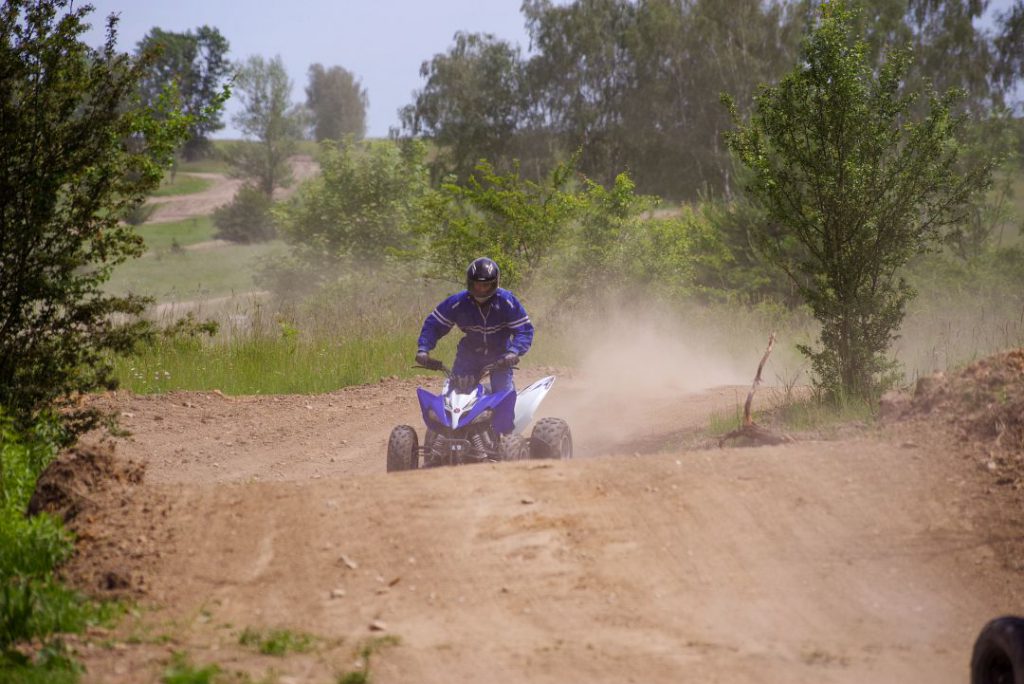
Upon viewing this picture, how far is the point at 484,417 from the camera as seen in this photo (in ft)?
32.3

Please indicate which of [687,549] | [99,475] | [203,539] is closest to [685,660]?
[687,549]

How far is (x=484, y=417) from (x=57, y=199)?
4257 millimetres

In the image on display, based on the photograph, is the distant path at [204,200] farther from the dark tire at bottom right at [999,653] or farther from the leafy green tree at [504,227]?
the dark tire at bottom right at [999,653]

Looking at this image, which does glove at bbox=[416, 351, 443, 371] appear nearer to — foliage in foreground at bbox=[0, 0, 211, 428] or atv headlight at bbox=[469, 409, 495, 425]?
atv headlight at bbox=[469, 409, 495, 425]

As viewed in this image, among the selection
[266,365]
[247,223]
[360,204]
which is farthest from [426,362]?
[247,223]

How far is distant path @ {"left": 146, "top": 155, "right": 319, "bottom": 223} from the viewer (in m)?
84.7

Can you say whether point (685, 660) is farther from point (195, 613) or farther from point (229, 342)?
point (229, 342)

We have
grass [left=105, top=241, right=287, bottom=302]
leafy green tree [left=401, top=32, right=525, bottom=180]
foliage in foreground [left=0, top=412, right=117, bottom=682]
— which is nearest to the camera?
foliage in foreground [left=0, top=412, right=117, bottom=682]

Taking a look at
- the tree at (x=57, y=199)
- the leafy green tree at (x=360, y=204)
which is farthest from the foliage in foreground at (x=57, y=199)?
the leafy green tree at (x=360, y=204)

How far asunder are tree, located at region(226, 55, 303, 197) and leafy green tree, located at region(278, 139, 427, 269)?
45.2 metres

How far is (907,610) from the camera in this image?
6.24 metres

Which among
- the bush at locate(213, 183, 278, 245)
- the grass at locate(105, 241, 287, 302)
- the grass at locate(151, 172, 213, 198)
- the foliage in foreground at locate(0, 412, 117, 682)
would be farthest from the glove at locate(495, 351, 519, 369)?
the grass at locate(151, 172, 213, 198)

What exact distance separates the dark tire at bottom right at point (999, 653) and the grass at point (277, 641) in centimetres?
326

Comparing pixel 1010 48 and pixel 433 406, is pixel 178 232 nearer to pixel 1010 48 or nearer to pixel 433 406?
pixel 1010 48
